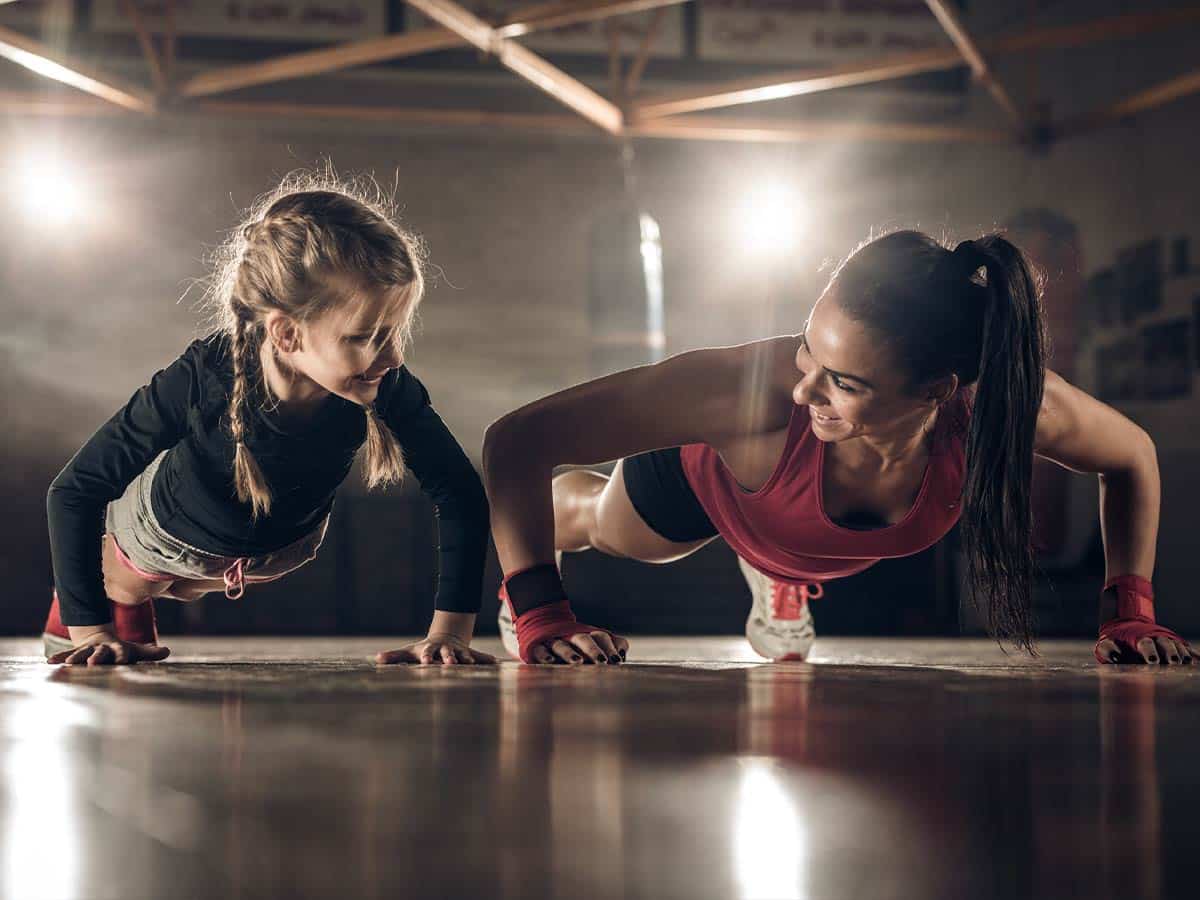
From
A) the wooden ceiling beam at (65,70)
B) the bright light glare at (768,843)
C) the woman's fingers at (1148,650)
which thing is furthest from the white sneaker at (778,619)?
the wooden ceiling beam at (65,70)

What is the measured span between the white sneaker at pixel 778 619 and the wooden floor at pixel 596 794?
48.8 inches

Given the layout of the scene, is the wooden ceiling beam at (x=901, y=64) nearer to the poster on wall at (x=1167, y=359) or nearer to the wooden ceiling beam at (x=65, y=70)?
the poster on wall at (x=1167, y=359)

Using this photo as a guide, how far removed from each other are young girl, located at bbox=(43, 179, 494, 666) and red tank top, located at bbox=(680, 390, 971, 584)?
13.3 inches

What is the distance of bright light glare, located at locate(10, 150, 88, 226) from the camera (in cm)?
517

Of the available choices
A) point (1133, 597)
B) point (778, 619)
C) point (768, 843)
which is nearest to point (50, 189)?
point (778, 619)

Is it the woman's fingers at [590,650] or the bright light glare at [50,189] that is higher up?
the bright light glare at [50,189]

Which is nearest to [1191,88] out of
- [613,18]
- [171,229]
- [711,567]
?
[613,18]

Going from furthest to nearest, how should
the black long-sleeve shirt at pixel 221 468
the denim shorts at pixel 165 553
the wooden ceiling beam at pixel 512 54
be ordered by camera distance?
the wooden ceiling beam at pixel 512 54, the denim shorts at pixel 165 553, the black long-sleeve shirt at pixel 221 468

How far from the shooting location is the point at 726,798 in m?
0.49

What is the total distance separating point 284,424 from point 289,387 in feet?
0.15

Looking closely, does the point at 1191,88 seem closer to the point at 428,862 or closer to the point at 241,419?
the point at 241,419

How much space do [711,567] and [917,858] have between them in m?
4.19

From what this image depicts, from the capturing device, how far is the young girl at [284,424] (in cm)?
136

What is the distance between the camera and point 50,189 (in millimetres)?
5207
